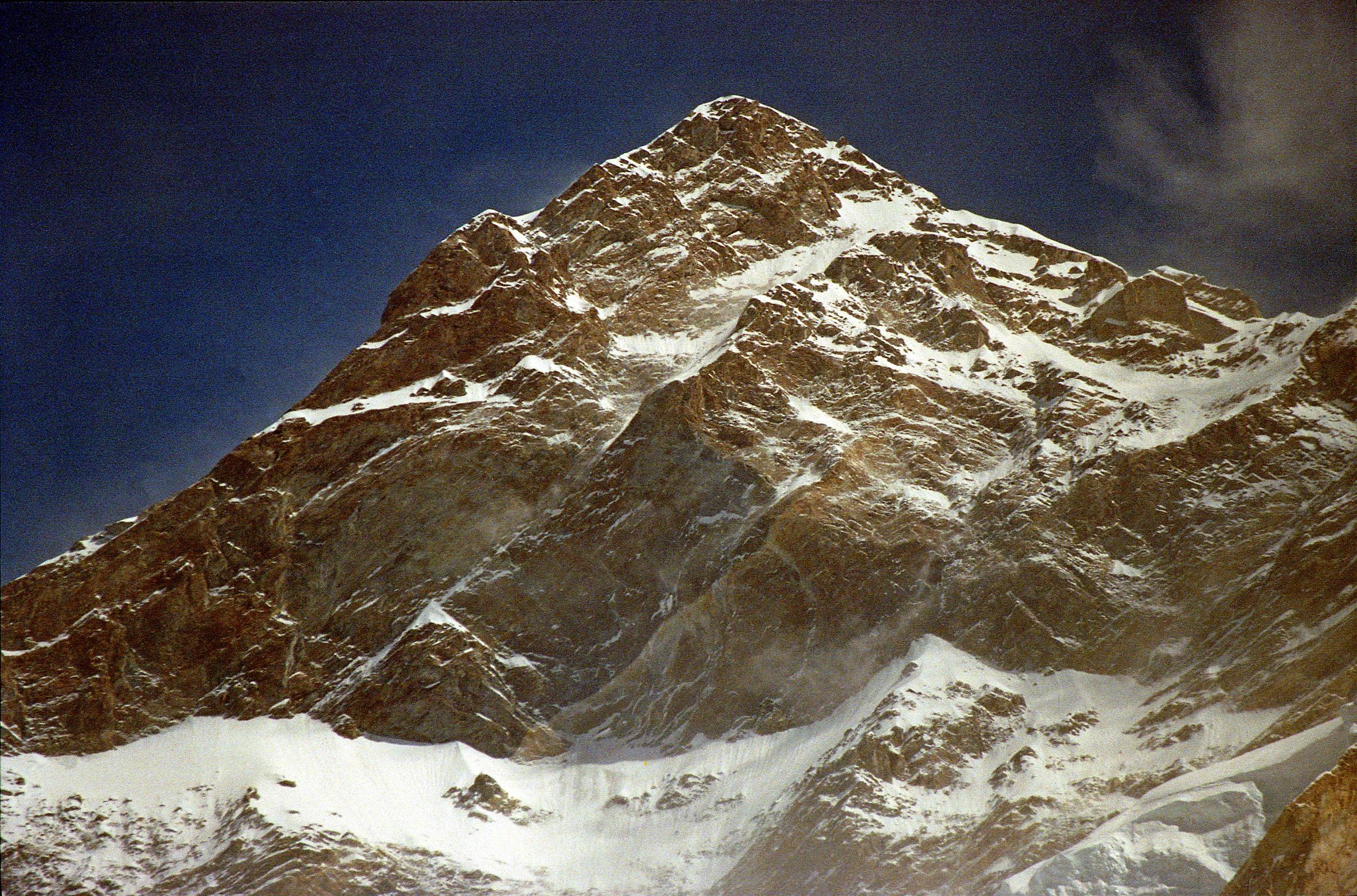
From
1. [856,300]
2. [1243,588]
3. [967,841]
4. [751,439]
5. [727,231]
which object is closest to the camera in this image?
[967,841]

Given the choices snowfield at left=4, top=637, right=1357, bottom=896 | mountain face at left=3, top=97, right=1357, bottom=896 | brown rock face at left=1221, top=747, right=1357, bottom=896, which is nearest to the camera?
brown rock face at left=1221, top=747, right=1357, bottom=896

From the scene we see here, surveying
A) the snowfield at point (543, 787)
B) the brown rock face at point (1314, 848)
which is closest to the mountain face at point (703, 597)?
the snowfield at point (543, 787)

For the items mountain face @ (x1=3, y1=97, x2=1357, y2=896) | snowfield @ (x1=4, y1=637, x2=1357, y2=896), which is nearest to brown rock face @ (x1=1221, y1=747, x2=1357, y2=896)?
mountain face @ (x1=3, y1=97, x2=1357, y2=896)

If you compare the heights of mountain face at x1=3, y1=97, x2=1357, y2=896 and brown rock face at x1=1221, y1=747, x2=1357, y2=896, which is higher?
mountain face at x1=3, y1=97, x2=1357, y2=896

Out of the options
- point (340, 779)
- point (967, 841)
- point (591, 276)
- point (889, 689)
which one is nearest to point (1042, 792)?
point (967, 841)

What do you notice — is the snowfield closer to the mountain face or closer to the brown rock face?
the mountain face

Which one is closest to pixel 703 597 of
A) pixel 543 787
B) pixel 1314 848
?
pixel 543 787

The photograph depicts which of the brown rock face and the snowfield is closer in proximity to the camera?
the brown rock face

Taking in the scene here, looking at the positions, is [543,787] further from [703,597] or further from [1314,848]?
[1314,848]

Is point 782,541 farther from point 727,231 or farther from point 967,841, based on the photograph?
point 727,231
